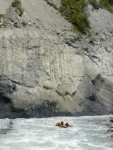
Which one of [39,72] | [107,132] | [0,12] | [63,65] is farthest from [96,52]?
[107,132]

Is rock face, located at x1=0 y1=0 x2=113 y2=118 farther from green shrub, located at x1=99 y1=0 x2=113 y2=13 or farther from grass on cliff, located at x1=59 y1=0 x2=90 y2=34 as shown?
green shrub, located at x1=99 y1=0 x2=113 y2=13

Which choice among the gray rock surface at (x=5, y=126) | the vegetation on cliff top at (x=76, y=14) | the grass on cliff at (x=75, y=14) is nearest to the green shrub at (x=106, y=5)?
the vegetation on cliff top at (x=76, y=14)

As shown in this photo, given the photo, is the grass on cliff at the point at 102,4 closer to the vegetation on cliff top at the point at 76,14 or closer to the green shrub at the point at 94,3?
the green shrub at the point at 94,3

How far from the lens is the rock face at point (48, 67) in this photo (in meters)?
34.3

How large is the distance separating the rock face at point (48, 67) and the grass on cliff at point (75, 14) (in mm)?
892

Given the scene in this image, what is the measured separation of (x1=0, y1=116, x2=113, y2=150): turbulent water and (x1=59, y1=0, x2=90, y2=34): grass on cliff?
11316 mm

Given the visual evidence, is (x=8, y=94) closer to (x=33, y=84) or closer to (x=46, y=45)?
(x=33, y=84)

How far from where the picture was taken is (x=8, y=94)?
3366cm

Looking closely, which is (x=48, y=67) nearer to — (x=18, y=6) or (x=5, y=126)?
(x=18, y=6)

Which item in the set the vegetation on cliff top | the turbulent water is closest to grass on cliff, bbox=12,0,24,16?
the vegetation on cliff top

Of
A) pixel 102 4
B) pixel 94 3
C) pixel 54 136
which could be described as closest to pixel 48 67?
pixel 54 136

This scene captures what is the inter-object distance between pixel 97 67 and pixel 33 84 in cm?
757

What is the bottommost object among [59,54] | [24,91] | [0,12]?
[24,91]

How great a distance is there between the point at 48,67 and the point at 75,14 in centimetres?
794
